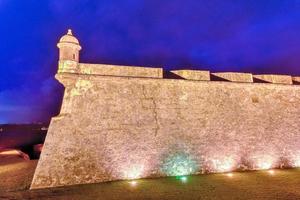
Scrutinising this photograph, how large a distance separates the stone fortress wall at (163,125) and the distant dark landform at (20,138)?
15027 millimetres

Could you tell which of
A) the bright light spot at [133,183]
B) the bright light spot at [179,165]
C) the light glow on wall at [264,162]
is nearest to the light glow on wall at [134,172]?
the bright light spot at [133,183]

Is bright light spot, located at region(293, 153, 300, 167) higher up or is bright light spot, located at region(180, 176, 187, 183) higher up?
bright light spot, located at region(293, 153, 300, 167)

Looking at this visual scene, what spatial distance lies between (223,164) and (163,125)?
14.7ft

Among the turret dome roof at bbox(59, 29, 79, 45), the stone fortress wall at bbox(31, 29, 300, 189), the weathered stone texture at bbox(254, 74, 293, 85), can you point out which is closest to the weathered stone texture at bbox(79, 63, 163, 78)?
the stone fortress wall at bbox(31, 29, 300, 189)

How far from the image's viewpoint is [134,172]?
13.1 m

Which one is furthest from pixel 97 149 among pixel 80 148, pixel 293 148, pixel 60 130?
pixel 293 148

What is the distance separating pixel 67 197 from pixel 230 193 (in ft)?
22.7

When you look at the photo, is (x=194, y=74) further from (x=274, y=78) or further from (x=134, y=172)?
(x=134, y=172)

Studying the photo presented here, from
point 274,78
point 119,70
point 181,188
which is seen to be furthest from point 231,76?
point 181,188

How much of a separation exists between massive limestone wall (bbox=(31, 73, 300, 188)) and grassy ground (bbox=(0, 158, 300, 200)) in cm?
91

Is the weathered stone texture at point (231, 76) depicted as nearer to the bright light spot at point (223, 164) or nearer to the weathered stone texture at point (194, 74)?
the weathered stone texture at point (194, 74)

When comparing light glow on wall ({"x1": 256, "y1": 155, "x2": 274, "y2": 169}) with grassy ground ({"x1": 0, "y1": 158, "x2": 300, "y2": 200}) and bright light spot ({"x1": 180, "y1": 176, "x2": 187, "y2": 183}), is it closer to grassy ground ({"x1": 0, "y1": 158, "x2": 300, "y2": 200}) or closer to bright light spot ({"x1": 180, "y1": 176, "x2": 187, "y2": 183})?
grassy ground ({"x1": 0, "y1": 158, "x2": 300, "y2": 200})

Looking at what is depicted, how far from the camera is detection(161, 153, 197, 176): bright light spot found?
13773 mm

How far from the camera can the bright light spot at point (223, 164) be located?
582 inches
